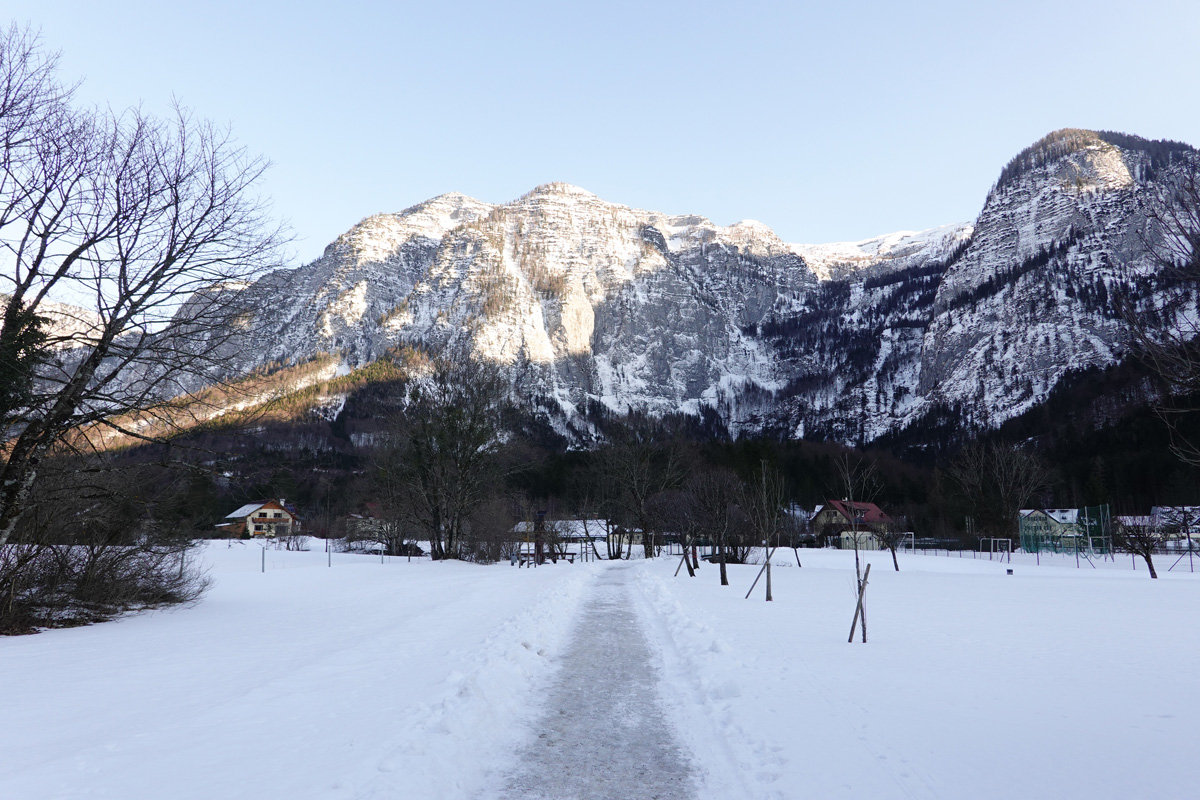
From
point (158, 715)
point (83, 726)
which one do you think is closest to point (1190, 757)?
point (158, 715)

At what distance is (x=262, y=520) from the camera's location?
300 feet

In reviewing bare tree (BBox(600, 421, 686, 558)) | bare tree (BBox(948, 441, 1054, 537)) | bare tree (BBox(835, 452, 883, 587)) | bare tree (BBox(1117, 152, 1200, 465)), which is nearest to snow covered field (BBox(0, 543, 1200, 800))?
bare tree (BBox(835, 452, 883, 587))

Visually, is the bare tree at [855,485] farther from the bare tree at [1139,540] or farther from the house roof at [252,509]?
the house roof at [252,509]

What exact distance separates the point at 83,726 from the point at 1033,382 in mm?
163454

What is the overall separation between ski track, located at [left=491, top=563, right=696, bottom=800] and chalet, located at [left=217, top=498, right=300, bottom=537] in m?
83.3

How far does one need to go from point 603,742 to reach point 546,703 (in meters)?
1.64

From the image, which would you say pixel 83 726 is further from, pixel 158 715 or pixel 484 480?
pixel 484 480

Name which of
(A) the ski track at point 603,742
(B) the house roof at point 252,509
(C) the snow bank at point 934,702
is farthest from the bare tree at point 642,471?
(B) the house roof at point 252,509

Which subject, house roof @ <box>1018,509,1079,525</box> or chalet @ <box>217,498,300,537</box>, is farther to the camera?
chalet @ <box>217,498,300,537</box>

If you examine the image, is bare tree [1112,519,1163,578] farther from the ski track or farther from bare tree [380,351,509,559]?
the ski track

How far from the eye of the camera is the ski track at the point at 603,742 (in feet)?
16.3

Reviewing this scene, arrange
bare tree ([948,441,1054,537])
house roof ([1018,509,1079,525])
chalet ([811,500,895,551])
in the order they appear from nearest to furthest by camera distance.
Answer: bare tree ([948,441,1054,537]) < house roof ([1018,509,1079,525]) < chalet ([811,500,895,551])

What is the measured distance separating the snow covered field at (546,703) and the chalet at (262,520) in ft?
256

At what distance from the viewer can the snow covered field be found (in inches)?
195
